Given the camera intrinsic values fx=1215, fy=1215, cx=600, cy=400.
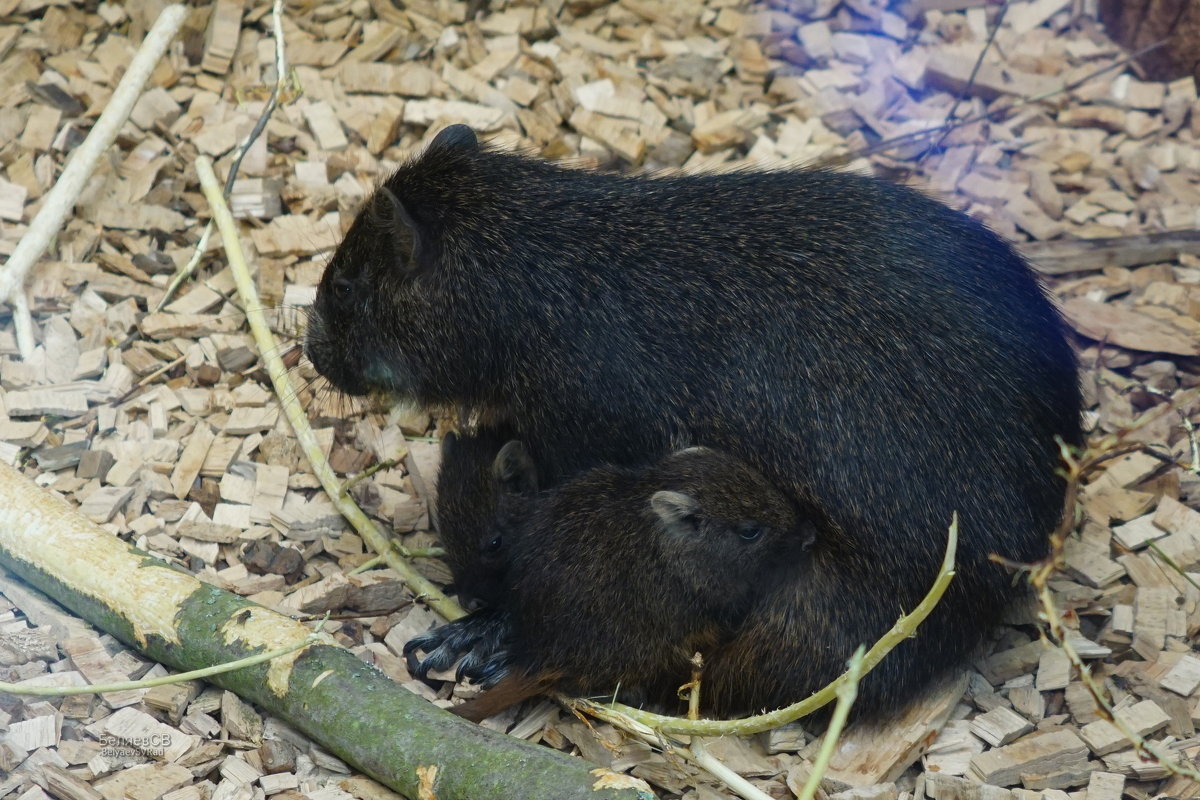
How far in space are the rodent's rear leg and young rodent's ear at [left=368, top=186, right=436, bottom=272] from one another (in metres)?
1.37

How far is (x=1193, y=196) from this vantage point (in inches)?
252

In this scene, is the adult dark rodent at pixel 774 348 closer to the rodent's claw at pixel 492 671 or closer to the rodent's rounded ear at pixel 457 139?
the rodent's rounded ear at pixel 457 139

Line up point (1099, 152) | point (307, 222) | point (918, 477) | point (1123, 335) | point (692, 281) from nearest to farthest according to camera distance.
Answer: point (918, 477) → point (692, 281) → point (1123, 335) → point (307, 222) → point (1099, 152)

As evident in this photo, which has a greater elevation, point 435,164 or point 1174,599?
point 435,164

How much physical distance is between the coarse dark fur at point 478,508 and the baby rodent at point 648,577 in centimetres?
30

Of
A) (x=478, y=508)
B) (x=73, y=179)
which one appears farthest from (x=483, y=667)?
(x=73, y=179)

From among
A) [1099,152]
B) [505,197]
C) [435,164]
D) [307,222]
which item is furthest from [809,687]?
[1099,152]

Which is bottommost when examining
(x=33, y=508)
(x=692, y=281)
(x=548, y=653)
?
(x=548, y=653)

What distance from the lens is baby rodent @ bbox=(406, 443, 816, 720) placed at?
14.1ft

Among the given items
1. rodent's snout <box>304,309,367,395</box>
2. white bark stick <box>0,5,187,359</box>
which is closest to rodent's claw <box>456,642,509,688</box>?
rodent's snout <box>304,309,367,395</box>

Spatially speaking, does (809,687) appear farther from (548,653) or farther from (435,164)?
(435,164)

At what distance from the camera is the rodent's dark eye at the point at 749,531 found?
4.30 m

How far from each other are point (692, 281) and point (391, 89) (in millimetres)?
3143

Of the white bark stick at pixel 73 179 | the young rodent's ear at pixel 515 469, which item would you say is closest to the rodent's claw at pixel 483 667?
the young rodent's ear at pixel 515 469
